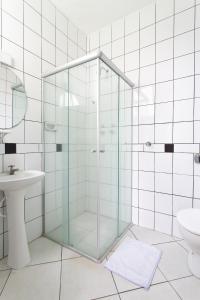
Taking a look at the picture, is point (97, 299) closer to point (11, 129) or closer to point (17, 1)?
point (11, 129)

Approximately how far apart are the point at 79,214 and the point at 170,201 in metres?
0.95

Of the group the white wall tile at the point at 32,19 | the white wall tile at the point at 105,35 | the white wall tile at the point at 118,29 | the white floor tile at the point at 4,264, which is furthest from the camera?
the white wall tile at the point at 105,35

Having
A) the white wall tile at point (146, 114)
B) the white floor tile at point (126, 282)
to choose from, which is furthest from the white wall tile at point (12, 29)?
the white floor tile at point (126, 282)

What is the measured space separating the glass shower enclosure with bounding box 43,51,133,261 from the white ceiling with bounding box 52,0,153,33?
0.83 m

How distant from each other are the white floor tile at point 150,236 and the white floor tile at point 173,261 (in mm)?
81

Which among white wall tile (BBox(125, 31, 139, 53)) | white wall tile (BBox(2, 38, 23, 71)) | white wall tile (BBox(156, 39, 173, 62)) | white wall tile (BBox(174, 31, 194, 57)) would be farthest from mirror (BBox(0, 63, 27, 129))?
white wall tile (BBox(174, 31, 194, 57))

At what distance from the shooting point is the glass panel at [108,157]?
1457 millimetres

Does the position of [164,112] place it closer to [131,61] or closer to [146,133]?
[146,133]

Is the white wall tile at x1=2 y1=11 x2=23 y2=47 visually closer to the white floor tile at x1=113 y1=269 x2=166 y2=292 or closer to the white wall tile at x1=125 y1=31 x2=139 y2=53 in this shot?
the white wall tile at x1=125 y1=31 x2=139 y2=53

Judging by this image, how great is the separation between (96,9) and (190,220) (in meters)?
2.32

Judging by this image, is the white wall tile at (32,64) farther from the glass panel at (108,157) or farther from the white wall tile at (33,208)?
the white wall tile at (33,208)

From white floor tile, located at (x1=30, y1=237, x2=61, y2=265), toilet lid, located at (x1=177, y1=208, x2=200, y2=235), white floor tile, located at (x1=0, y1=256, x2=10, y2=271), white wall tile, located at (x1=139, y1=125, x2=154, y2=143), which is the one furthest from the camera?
white wall tile, located at (x1=139, y1=125, x2=154, y2=143)

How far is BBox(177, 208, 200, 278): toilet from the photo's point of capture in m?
1.13

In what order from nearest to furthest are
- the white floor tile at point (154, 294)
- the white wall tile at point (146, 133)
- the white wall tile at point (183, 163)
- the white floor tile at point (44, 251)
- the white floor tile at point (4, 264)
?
the white floor tile at point (154, 294)
the white floor tile at point (4, 264)
the white floor tile at point (44, 251)
the white wall tile at point (183, 163)
the white wall tile at point (146, 133)
